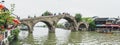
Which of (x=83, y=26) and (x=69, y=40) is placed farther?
(x=83, y=26)

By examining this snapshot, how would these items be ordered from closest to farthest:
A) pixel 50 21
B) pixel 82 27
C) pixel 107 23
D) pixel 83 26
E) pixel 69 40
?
pixel 69 40, pixel 50 21, pixel 107 23, pixel 82 27, pixel 83 26

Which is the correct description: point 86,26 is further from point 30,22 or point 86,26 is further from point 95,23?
point 30,22

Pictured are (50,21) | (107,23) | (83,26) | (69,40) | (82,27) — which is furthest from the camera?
(83,26)

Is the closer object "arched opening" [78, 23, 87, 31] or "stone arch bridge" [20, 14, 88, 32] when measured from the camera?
"stone arch bridge" [20, 14, 88, 32]

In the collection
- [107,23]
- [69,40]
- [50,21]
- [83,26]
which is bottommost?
[69,40]

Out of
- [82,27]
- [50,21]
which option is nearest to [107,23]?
[82,27]

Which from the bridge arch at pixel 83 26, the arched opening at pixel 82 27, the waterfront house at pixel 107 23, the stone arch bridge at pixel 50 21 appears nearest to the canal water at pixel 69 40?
the stone arch bridge at pixel 50 21

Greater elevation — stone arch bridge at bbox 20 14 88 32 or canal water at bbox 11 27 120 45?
stone arch bridge at bbox 20 14 88 32

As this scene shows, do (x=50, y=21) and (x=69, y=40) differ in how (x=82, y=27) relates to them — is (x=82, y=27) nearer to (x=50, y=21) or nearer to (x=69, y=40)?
(x=50, y=21)

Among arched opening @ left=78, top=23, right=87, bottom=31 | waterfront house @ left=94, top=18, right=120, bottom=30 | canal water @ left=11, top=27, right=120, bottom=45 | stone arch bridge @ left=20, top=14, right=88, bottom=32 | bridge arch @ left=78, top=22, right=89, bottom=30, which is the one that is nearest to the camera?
canal water @ left=11, top=27, right=120, bottom=45

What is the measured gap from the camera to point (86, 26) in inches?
4461

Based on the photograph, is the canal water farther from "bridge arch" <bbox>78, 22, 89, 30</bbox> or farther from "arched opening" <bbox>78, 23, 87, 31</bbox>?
"arched opening" <bbox>78, 23, 87, 31</bbox>

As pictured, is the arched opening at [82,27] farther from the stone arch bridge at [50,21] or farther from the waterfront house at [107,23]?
the stone arch bridge at [50,21]

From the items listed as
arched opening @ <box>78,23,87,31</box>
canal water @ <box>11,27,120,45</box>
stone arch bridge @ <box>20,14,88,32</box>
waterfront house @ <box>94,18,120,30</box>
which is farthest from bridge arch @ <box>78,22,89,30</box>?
canal water @ <box>11,27,120,45</box>
